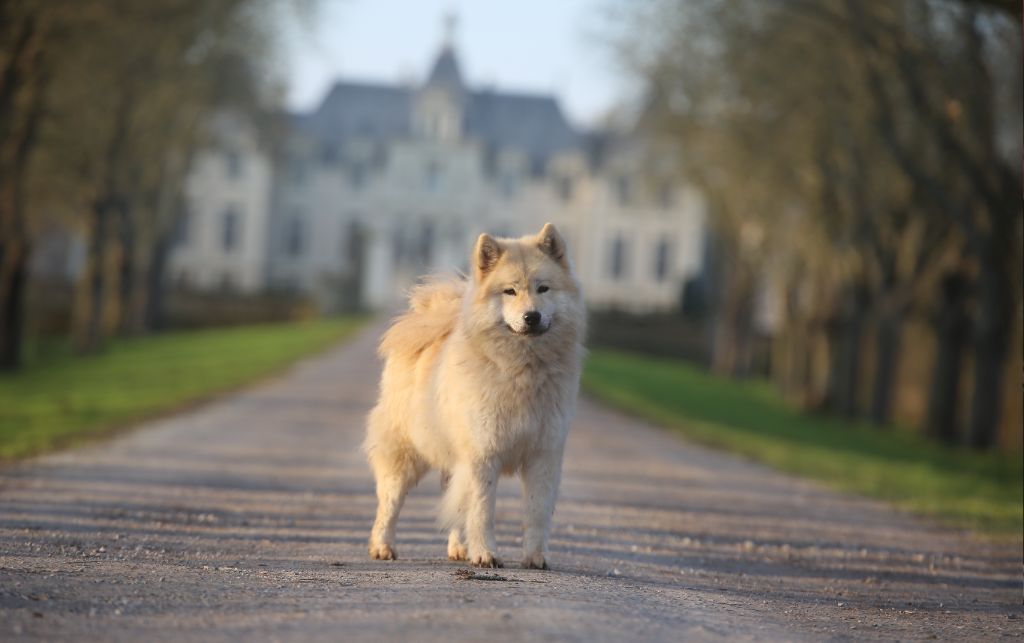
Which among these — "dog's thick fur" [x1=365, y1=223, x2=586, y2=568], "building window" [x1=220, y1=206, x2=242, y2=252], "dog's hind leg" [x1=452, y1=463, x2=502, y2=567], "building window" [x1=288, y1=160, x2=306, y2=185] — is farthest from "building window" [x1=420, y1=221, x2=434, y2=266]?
"dog's hind leg" [x1=452, y1=463, x2=502, y2=567]

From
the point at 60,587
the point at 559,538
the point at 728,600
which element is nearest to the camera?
the point at 60,587

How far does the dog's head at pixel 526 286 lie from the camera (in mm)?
8398

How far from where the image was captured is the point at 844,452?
2462 cm

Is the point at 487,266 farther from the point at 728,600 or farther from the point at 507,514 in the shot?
the point at 507,514

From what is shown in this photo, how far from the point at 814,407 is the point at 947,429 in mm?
6458

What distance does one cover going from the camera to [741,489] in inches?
647

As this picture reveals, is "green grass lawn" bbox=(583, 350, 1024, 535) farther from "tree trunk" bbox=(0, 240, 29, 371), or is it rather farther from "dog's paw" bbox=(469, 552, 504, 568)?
"tree trunk" bbox=(0, 240, 29, 371)

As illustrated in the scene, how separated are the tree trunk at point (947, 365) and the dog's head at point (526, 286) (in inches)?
900

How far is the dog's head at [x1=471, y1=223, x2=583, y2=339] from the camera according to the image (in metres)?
8.40

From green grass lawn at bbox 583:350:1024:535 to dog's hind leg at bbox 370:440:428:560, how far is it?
7.28 meters

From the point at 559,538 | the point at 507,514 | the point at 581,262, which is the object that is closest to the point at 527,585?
the point at 559,538

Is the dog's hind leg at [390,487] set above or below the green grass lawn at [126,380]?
above

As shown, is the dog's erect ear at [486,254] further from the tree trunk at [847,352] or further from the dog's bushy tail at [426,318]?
the tree trunk at [847,352]

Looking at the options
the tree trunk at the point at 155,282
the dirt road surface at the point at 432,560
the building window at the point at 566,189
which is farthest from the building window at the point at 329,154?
the dirt road surface at the point at 432,560
